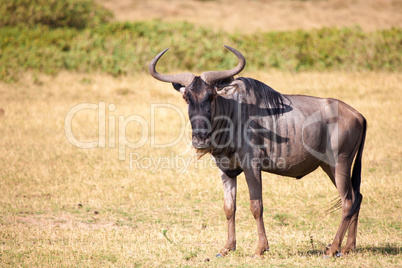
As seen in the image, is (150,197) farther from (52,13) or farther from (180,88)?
(52,13)

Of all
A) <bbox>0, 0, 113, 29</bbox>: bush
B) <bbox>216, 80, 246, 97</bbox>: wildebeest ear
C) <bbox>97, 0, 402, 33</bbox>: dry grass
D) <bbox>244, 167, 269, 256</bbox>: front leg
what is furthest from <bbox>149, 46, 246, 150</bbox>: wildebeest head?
<bbox>97, 0, 402, 33</bbox>: dry grass

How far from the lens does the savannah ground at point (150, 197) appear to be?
23.2 ft

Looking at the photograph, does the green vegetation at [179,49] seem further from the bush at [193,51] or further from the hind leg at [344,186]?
the hind leg at [344,186]

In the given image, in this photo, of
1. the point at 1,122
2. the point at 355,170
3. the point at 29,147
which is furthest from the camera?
the point at 1,122

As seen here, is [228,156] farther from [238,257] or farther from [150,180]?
[150,180]

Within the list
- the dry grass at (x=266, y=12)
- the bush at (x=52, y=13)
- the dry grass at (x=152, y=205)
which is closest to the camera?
the dry grass at (x=152, y=205)

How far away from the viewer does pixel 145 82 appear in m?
20.0

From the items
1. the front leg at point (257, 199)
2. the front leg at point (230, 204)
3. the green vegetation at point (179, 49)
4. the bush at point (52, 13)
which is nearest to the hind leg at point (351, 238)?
the front leg at point (257, 199)

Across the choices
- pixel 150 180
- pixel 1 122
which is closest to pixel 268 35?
pixel 1 122

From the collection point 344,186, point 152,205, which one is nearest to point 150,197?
point 152,205

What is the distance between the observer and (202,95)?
6559 millimetres

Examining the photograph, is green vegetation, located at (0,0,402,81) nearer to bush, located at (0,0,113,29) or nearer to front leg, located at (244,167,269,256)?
bush, located at (0,0,113,29)

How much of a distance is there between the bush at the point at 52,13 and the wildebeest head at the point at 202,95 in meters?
22.8

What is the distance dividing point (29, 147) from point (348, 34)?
16.9 m
